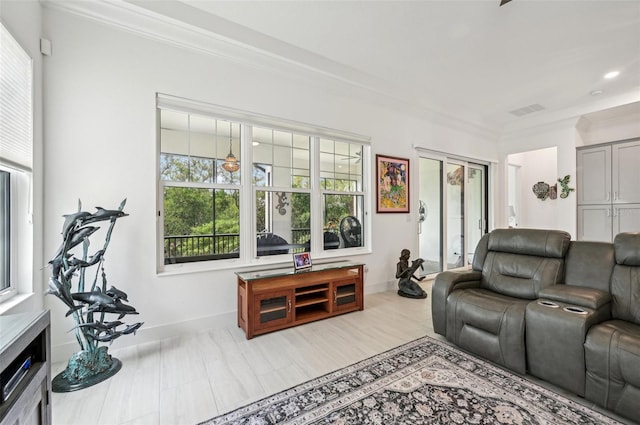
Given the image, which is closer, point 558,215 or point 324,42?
point 324,42

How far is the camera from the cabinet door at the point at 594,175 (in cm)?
468

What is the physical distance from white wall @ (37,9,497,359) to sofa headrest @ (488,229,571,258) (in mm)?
2799

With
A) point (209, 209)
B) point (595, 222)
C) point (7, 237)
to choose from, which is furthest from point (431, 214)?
point (7, 237)

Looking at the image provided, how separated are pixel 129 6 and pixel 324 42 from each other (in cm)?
177

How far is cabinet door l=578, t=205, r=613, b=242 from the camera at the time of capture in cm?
466

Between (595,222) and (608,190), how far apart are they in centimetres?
57

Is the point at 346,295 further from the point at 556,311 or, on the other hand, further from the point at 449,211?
the point at 449,211

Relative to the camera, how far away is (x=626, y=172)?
14.8ft

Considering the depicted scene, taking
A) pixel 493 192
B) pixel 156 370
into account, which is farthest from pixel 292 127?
pixel 493 192

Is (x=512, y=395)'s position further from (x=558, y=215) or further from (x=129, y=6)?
(x=558, y=215)

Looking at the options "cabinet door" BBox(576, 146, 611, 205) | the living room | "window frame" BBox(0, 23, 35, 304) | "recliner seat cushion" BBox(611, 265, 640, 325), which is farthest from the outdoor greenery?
"cabinet door" BBox(576, 146, 611, 205)

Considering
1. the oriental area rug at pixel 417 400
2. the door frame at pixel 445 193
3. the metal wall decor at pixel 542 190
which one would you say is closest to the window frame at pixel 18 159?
the oriental area rug at pixel 417 400

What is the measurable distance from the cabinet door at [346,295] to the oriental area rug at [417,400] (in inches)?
43.6

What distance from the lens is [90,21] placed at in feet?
7.73
